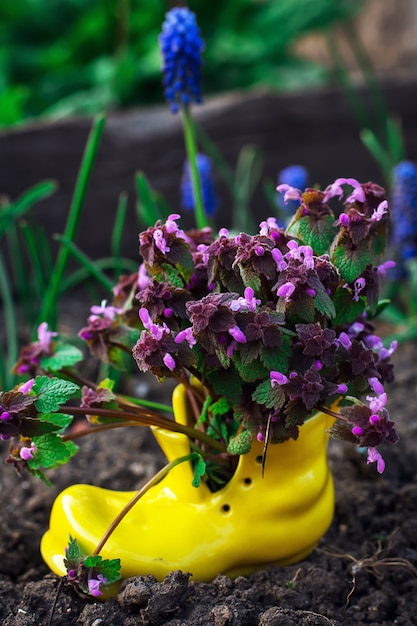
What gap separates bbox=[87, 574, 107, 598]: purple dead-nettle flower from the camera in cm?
124

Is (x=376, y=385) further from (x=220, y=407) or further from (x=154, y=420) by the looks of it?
(x=154, y=420)

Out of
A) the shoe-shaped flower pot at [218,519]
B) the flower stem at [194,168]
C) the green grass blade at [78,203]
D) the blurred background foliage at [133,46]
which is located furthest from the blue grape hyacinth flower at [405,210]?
the blurred background foliage at [133,46]

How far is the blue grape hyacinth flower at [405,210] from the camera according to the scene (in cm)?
240

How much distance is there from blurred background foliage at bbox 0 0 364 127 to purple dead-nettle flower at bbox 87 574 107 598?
8.87 ft

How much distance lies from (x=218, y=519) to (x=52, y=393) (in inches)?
13.1

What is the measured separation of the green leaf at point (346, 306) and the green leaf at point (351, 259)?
32 mm

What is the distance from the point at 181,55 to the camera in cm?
182

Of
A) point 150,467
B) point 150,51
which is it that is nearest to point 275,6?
point 150,51

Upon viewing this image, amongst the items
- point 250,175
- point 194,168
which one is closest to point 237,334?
point 194,168

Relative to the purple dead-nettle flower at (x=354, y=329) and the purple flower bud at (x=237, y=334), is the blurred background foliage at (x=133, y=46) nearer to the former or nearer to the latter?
the purple dead-nettle flower at (x=354, y=329)

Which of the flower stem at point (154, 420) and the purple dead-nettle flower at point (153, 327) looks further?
the flower stem at point (154, 420)

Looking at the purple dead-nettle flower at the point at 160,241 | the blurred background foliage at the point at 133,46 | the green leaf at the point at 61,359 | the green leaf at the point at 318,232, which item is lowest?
the green leaf at the point at 61,359

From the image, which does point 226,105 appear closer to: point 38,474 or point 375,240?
point 375,240

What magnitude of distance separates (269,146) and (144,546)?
210cm
